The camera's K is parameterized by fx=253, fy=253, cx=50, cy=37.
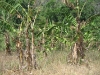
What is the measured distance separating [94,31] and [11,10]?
6.17 metres

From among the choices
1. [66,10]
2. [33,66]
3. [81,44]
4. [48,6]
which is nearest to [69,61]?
[81,44]

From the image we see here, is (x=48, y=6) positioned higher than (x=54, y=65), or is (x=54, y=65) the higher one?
(x=48, y=6)

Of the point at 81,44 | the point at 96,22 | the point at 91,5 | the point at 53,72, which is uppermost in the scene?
the point at 91,5

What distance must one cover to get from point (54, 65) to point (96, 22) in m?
4.86

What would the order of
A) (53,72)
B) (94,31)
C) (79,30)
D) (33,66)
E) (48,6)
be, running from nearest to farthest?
(53,72) → (33,66) → (79,30) → (94,31) → (48,6)

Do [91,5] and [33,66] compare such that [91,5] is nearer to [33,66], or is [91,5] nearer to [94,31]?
[94,31]

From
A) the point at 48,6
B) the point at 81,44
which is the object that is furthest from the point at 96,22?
the point at 48,6

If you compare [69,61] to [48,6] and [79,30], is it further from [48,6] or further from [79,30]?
[48,6]

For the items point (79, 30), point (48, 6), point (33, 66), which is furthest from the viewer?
point (48, 6)

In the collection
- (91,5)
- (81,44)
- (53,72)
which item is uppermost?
(91,5)

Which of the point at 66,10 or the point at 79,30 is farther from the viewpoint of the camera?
the point at 66,10

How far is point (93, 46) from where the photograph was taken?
16.1 meters

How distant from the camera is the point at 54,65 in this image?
10680 mm

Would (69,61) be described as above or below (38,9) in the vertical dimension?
below
